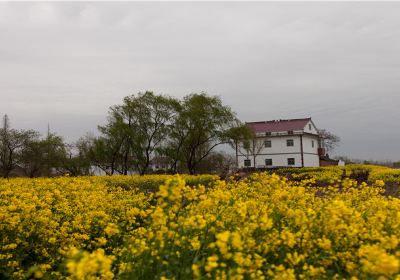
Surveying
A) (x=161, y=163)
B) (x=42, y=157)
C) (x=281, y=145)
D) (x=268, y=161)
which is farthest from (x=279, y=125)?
(x=42, y=157)

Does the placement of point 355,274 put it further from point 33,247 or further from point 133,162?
point 133,162

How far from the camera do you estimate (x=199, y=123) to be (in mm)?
32844

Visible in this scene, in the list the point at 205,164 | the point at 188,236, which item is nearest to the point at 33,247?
the point at 188,236

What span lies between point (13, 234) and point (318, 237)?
3.79 metres

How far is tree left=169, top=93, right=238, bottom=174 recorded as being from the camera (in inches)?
1297

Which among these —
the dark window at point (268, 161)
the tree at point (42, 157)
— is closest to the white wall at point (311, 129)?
the dark window at point (268, 161)

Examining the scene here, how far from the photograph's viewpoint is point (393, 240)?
2945 millimetres

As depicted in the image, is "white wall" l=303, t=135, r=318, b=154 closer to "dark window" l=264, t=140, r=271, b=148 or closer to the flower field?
"dark window" l=264, t=140, r=271, b=148

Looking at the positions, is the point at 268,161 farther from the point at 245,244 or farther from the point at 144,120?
the point at 245,244

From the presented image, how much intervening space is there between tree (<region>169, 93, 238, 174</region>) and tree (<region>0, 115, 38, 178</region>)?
37.2 feet

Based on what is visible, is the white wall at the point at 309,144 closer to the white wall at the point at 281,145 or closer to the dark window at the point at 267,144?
the white wall at the point at 281,145

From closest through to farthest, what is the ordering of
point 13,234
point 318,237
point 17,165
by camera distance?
point 318,237, point 13,234, point 17,165

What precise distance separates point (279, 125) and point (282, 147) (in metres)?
2.86

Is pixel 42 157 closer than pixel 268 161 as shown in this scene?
Yes
